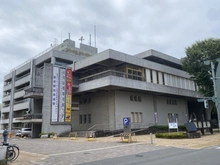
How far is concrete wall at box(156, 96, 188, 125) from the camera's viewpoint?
38.2 metres

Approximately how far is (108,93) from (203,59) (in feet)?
47.9

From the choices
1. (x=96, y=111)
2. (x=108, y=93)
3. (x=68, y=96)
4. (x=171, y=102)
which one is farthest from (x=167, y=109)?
(x=68, y=96)

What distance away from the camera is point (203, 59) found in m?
31.7

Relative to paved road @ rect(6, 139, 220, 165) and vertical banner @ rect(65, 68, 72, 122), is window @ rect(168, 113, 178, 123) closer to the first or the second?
vertical banner @ rect(65, 68, 72, 122)

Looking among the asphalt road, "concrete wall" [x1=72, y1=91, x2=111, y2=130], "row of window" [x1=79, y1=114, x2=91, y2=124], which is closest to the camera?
the asphalt road

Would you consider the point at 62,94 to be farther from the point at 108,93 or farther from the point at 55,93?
the point at 108,93

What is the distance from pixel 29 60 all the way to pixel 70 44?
36.5 ft

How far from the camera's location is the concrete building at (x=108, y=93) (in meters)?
31.2

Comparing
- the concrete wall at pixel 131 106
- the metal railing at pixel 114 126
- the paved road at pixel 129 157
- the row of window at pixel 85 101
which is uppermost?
the row of window at pixel 85 101

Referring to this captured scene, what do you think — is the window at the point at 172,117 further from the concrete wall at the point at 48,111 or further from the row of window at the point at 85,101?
the concrete wall at the point at 48,111

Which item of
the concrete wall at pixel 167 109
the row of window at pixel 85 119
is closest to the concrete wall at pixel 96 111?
the row of window at pixel 85 119

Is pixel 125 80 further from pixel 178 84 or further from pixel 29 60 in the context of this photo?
pixel 29 60

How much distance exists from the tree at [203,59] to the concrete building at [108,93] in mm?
5651

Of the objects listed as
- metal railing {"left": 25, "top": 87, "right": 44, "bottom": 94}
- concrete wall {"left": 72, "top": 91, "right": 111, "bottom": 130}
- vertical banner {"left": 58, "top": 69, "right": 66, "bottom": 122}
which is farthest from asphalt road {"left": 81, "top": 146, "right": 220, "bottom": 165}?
metal railing {"left": 25, "top": 87, "right": 44, "bottom": 94}
